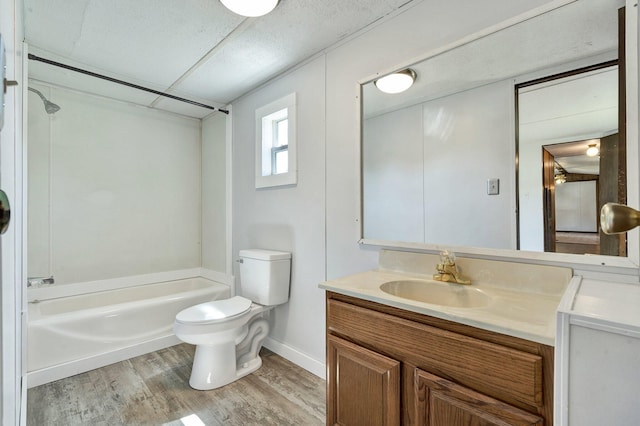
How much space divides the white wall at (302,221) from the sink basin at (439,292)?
0.71 metres

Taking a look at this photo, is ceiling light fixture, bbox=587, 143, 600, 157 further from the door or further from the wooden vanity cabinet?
the door

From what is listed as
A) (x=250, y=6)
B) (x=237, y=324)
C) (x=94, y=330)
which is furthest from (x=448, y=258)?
(x=94, y=330)

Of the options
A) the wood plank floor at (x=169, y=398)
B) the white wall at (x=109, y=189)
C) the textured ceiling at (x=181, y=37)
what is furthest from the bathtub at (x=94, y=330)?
the textured ceiling at (x=181, y=37)

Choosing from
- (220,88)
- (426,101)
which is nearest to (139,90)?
(220,88)

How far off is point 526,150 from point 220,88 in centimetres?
244

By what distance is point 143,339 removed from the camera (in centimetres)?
238

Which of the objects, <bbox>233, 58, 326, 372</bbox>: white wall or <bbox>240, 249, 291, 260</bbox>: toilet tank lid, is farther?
<bbox>240, 249, 291, 260</bbox>: toilet tank lid

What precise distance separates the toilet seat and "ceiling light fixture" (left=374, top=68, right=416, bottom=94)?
1.72 metres

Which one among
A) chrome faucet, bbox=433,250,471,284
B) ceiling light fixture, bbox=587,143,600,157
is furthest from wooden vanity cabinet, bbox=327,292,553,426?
ceiling light fixture, bbox=587,143,600,157

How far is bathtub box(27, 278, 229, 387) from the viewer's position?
1961 mm

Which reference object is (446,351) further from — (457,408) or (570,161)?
(570,161)

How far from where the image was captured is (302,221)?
2172 mm

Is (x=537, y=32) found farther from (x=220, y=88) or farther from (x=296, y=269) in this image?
(x=220, y=88)

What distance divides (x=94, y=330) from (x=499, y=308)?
8.67ft
